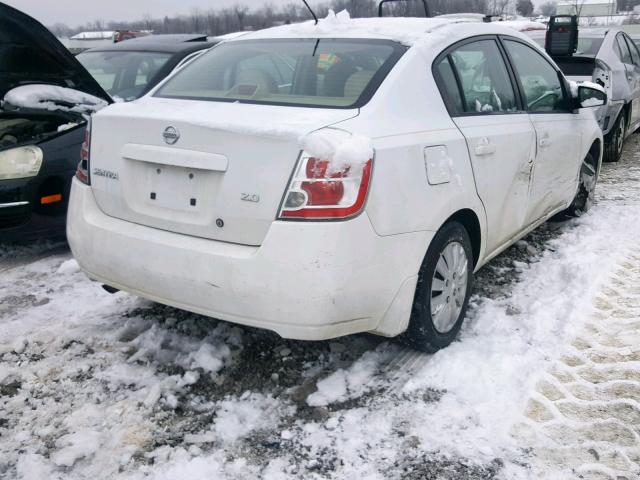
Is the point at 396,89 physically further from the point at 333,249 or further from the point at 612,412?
the point at 612,412

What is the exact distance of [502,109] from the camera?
363cm

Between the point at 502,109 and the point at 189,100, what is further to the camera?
the point at 502,109

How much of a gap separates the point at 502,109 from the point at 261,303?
1967 mm

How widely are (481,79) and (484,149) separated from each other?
0.52 m

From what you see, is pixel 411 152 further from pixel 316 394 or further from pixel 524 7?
pixel 524 7

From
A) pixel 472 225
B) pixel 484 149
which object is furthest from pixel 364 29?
pixel 472 225

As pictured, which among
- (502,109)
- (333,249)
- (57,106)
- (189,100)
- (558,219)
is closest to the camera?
(333,249)

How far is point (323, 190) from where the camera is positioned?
7.98ft

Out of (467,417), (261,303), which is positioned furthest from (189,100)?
(467,417)

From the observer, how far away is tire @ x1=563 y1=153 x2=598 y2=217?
17.4 ft

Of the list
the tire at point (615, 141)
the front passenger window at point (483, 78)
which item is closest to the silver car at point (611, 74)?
the tire at point (615, 141)

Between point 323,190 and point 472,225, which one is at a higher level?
point 323,190

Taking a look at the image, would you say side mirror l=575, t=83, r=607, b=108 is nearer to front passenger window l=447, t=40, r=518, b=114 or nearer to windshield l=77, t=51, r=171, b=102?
front passenger window l=447, t=40, r=518, b=114

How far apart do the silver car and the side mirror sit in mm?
2345
